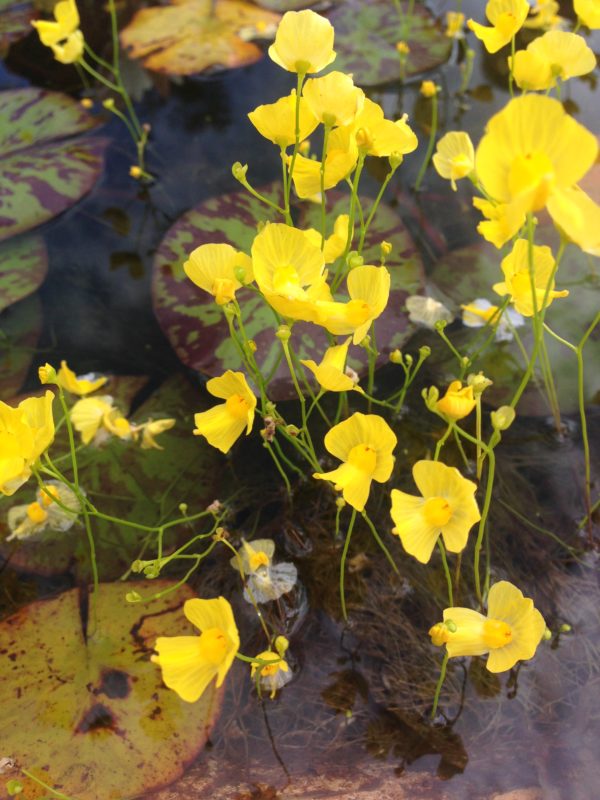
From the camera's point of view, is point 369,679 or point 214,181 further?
point 214,181

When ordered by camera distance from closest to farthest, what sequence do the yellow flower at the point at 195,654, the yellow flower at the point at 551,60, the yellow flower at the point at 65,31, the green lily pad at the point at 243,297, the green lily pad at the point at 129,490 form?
the yellow flower at the point at 195,654, the yellow flower at the point at 551,60, the green lily pad at the point at 129,490, the green lily pad at the point at 243,297, the yellow flower at the point at 65,31

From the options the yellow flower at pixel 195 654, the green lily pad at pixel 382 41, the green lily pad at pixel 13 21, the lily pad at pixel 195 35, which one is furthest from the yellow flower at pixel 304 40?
the green lily pad at pixel 13 21

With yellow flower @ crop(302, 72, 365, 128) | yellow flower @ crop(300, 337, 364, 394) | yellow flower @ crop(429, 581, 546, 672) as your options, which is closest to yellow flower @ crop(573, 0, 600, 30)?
yellow flower @ crop(302, 72, 365, 128)

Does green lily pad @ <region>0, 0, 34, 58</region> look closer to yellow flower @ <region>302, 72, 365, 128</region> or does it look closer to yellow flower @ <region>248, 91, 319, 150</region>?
yellow flower @ <region>248, 91, 319, 150</region>

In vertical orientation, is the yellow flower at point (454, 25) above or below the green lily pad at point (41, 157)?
above

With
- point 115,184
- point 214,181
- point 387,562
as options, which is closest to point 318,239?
point 387,562

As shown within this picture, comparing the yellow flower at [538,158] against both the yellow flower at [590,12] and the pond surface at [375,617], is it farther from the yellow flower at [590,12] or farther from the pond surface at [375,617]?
the pond surface at [375,617]

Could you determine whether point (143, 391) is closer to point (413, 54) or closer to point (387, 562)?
point (387, 562)

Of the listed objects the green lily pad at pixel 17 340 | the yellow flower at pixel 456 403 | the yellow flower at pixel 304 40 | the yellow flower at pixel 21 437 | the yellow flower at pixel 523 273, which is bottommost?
the green lily pad at pixel 17 340
